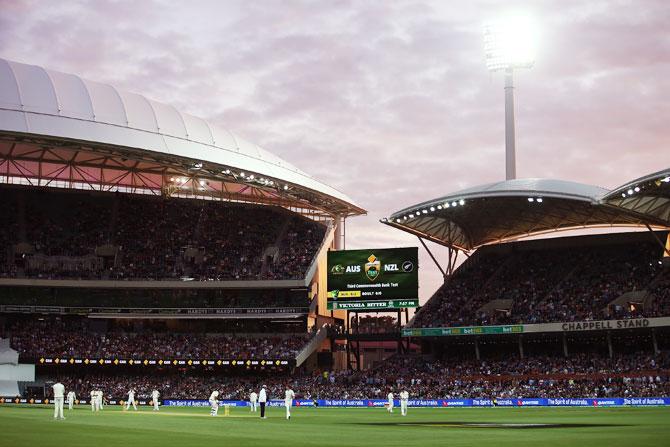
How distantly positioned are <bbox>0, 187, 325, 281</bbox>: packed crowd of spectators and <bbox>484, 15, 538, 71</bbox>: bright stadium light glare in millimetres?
26587

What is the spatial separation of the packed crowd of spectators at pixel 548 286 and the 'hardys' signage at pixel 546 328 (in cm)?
109

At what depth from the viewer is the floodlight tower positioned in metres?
77.5

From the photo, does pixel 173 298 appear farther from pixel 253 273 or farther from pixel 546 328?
pixel 546 328

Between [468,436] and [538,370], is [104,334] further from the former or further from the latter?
[468,436]

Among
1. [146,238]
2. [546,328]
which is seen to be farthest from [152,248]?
[546,328]

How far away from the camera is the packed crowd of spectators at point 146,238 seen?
8475 cm

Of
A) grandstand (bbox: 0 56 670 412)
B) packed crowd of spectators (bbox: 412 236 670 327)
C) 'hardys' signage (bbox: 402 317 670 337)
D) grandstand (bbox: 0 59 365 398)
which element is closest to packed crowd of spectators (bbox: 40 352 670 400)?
grandstand (bbox: 0 56 670 412)

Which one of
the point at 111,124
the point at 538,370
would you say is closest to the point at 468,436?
the point at 538,370

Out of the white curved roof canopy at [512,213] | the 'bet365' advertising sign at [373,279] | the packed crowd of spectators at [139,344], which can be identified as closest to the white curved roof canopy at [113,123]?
the 'bet365' advertising sign at [373,279]

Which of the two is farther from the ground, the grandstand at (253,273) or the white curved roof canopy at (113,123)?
the white curved roof canopy at (113,123)

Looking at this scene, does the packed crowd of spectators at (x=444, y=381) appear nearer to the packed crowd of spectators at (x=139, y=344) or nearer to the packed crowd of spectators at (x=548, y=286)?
the packed crowd of spectators at (x=139, y=344)

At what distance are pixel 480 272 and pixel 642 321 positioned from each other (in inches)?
832

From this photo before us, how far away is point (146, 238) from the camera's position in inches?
3504

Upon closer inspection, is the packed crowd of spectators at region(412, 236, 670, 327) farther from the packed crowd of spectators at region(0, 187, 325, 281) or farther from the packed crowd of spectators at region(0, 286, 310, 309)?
the packed crowd of spectators at region(0, 187, 325, 281)
